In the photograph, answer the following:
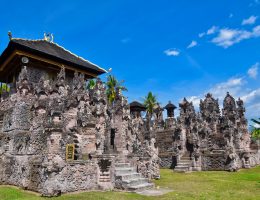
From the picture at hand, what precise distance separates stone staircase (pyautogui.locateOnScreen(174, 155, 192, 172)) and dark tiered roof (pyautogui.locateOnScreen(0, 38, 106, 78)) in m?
13.0

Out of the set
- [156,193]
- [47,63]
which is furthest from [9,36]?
[156,193]

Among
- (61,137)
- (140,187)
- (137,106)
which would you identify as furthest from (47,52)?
(137,106)

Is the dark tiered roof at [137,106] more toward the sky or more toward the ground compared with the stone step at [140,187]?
more toward the sky

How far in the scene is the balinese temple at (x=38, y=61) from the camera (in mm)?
21797

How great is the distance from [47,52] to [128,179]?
45.6 ft

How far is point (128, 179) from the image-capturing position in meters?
15.8

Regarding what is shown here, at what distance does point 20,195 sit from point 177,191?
8723 mm

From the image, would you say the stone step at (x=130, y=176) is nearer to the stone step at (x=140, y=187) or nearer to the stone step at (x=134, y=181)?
the stone step at (x=134, y=181)

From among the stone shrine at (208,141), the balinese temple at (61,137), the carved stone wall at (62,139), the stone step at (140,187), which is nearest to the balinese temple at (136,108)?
the stone shrine at (208,141)

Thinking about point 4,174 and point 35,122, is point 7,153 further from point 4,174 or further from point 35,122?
point 35,122

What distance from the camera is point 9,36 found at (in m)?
21.1

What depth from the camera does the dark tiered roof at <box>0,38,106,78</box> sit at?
21.4m

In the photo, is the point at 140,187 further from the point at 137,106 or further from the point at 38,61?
the point at 137,106

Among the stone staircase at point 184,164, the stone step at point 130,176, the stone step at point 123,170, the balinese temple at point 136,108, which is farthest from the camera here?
the balinese temple at point 136,108
